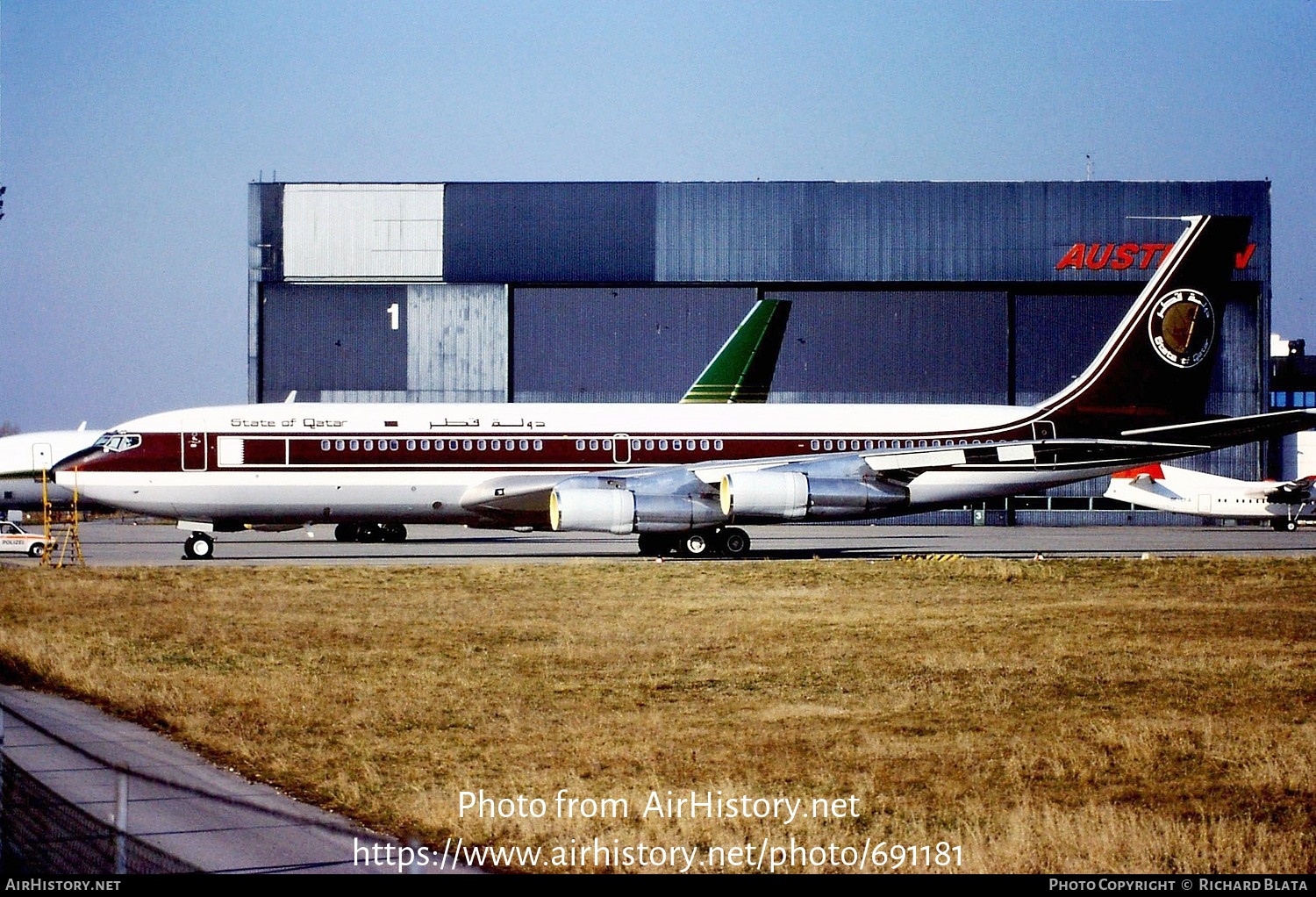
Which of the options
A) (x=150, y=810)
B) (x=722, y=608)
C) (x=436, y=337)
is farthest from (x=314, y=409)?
(x=436, y=337)

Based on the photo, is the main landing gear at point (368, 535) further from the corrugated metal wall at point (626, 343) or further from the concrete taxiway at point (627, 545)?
the corrugated metal wall at point (626, 343)

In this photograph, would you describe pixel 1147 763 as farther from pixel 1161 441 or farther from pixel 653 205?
pixel 653 205

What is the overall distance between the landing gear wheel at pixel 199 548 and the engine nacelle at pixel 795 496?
13.5 metres

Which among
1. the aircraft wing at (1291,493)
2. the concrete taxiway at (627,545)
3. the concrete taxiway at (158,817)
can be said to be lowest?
the concrete taxiway at (627,545)

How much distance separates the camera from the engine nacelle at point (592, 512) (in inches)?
1355

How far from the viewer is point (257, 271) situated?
70.0 metres

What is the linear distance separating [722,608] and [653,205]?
47.1 m

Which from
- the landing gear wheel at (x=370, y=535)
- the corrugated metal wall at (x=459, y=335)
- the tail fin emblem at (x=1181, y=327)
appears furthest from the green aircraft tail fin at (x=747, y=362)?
the corrugated metal wall at (x=459, y=335)

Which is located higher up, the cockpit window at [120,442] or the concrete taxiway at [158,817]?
the cockpit window at [120,442]

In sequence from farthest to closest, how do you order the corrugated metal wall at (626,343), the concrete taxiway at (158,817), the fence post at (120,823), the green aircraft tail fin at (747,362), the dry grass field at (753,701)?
the corrugated metal wall at (626,343)
the green aircraft tail fin at (747,362)
the dry grass field at (753,701)
the concrete taxiway at (158,817)
the fence post at (120,823)

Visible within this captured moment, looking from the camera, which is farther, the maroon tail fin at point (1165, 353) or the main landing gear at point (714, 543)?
the maroon tail fin at point (1165, 353)

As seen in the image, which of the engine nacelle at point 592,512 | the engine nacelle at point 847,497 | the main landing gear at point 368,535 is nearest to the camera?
the engine nacelle at point 592,512

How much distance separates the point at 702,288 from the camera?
7012cm

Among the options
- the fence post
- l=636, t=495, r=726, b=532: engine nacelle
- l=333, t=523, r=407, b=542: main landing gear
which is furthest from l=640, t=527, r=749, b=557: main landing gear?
the fence post
